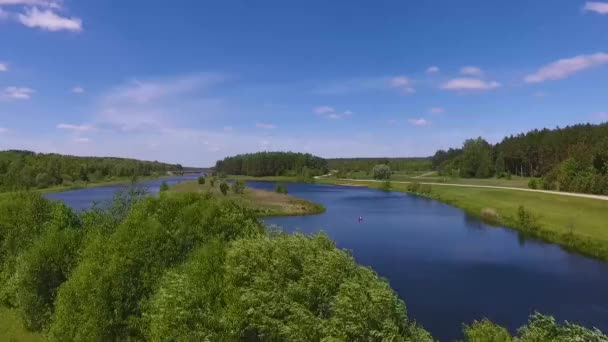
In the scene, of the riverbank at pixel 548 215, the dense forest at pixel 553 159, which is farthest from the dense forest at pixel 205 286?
the dense forest at pixel 553 159

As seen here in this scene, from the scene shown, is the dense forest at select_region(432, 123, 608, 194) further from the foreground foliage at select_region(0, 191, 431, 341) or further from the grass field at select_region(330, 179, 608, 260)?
the foreground foliage at select_region(0, 191, 431, 341)

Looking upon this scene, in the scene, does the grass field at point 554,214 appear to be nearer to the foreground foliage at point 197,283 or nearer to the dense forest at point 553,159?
the dense forest at point 553,159

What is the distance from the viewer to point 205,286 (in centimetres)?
Result: 2120

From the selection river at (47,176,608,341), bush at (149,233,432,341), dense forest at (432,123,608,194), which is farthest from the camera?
dense forest at (432,123,608,194)

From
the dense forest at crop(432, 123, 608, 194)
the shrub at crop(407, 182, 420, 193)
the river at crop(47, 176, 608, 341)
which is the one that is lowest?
the river at crop(47, 176, 608, 341)

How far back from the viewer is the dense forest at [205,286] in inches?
723

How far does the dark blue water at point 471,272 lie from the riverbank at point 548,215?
3242 mm

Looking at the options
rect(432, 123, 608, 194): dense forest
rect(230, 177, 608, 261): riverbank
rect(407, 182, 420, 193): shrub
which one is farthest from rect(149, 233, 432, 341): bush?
rect(407, 182, 420, 193): shrub

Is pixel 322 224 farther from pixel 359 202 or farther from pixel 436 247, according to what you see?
pixel 359 202

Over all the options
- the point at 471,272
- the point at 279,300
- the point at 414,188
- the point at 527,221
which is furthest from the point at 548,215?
the point at 414,188

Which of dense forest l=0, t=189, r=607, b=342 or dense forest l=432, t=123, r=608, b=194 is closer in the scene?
dense forest l=0, t=189, r=607, b=342

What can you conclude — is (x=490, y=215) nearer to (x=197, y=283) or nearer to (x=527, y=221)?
(x=527, y=221)

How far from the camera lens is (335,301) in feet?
61.2

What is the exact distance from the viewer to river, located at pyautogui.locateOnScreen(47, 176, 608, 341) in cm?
3544
